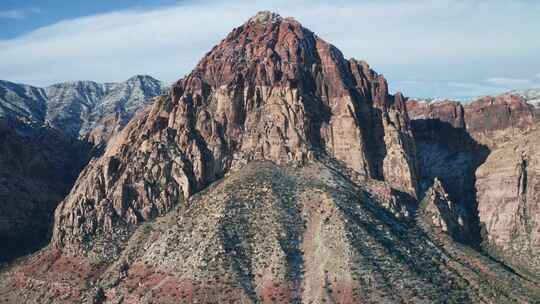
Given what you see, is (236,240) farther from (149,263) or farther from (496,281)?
(496,281)

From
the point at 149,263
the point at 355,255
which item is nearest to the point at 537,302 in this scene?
the point at 355,255

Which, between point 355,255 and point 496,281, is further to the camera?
point 496,281

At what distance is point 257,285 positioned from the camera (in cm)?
18050

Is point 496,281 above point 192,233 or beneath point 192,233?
beneath

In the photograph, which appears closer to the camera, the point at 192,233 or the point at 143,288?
the point at 143,288

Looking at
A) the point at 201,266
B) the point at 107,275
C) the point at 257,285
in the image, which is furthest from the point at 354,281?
the point at 107,275

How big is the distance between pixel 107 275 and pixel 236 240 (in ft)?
104

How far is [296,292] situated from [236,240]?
879 inches

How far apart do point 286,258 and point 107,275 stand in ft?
141

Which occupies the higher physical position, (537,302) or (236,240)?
(236,240)

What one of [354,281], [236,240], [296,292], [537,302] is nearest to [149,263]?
[236,240]

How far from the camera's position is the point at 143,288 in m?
185

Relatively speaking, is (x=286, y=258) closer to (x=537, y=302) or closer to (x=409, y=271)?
(x=409, y=271)

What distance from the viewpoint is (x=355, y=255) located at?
183750mm
